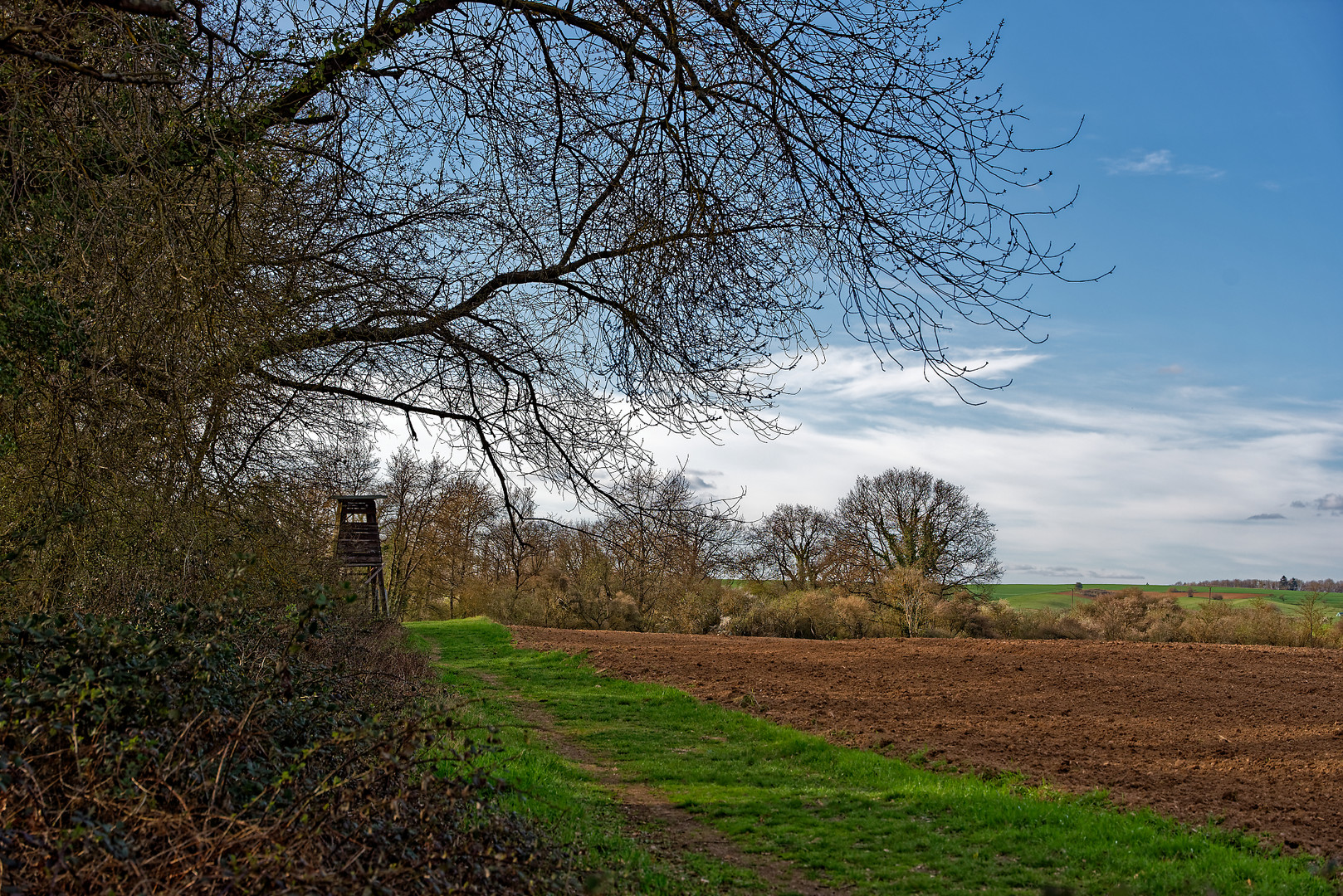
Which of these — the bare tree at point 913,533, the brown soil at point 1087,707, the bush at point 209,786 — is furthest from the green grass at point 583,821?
the bare tree at point 913,533

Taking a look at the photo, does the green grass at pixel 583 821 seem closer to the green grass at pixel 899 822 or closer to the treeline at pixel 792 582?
the green grass at pixel 899 822

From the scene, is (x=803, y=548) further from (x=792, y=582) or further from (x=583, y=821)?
(x=583, y=821)

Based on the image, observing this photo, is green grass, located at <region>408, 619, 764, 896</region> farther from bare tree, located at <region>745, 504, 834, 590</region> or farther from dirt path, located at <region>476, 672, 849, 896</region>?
bare tree, located at <region>745, 504, 834, 590</region>

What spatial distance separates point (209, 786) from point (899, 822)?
5519 millimetres

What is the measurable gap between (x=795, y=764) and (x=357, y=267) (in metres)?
6.97

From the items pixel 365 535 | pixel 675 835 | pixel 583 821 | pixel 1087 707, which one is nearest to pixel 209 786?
pixel 583 821

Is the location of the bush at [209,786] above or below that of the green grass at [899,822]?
above

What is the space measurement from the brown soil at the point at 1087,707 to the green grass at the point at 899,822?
2.76ft

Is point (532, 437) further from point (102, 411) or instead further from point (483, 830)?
point (483, 830)

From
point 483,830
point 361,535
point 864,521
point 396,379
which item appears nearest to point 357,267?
point 396,379

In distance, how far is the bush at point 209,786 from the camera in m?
Result: 2.78

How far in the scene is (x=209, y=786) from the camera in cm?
330

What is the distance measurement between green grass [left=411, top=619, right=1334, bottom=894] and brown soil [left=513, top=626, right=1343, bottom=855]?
0.84 meters

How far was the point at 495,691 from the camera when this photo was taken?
14.4 m
